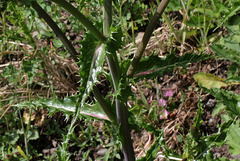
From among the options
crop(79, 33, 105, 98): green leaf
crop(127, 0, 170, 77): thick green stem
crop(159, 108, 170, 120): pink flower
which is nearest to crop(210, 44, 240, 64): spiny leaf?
crop(159, 108, 170, 120): pink flower

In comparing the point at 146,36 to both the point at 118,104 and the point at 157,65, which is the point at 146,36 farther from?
the point at 118,104

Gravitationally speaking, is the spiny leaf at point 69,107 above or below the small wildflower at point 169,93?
above

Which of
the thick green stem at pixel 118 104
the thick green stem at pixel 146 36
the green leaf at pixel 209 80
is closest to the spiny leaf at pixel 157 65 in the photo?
the thick green stem at pixel 146 36

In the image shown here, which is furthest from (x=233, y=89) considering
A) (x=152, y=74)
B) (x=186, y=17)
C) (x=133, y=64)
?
(x=133, y=64)

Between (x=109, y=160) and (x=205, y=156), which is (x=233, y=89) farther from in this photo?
(x=109, y=160)

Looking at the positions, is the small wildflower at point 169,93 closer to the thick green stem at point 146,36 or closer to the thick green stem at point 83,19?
the thick green stem at point 146,36

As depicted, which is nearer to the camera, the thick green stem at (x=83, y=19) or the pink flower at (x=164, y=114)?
the thick green stem at (x=83, y=19)

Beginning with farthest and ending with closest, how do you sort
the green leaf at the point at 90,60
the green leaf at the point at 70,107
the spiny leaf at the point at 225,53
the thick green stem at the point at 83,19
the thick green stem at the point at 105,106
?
1. the spiny leaf at the point at 225,53
2. the green leaf at the point at 70,107
3. the thick green stem at the point at 105,106
4. the green leaf at the point at 90,60
5. the thick green stem at the point at 83,19
